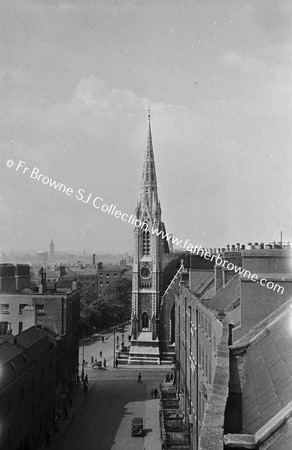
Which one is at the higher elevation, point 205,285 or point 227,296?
point 227,296

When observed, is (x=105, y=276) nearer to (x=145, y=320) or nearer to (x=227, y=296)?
(x=145, y=320)

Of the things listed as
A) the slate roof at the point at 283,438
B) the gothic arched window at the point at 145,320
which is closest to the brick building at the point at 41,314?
the gothic arched window at the point at 145,320

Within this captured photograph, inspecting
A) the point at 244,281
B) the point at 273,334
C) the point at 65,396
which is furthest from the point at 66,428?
the point at 273,334

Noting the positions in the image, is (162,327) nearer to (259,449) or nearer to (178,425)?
(178,425)

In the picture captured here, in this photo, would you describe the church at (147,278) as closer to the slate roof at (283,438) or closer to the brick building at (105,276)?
the brick building at (105,276)

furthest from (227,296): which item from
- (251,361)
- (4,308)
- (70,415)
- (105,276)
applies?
(105,276)

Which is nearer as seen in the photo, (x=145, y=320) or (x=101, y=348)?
(x=101, y=348)
